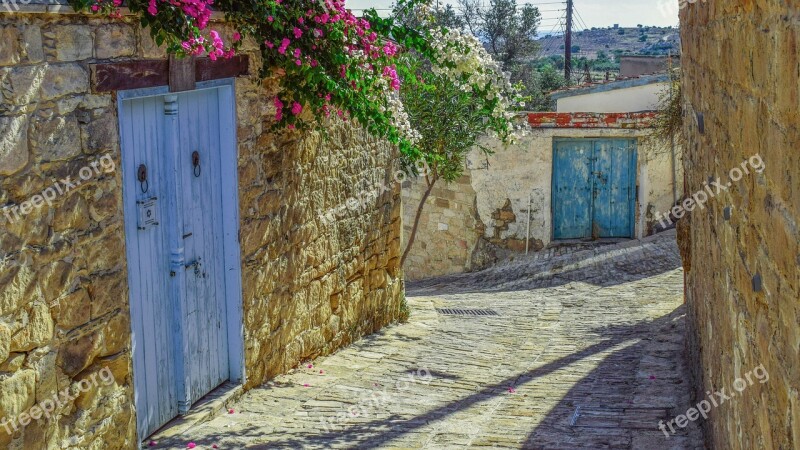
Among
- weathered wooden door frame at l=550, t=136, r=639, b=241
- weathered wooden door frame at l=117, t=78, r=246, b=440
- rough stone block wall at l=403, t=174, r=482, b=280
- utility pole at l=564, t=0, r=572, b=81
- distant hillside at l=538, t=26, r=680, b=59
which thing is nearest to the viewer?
weathered wooden door frame at l=117, t=78, r=246, b=440

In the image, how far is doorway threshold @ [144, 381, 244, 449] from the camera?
17.5 ft

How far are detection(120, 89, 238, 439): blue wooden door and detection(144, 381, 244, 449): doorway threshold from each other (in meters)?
0.05

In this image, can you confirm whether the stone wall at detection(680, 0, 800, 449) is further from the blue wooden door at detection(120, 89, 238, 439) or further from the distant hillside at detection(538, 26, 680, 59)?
the distant hillside at detection(538, 26, 680, 59)

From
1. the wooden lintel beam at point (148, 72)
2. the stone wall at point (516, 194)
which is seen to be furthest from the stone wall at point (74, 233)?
the stone wall at point (516, 194)

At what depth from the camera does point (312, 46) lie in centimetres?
640

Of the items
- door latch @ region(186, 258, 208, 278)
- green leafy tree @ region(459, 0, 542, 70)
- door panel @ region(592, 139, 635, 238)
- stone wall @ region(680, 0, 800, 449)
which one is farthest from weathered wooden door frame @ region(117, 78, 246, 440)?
green leafy tree @ region(459, 0, 542, 70)

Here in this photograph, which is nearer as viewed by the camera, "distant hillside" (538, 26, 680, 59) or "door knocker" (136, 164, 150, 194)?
"door knocker" (136, 164, 150, 194)

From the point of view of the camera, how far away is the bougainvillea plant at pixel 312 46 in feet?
16.4

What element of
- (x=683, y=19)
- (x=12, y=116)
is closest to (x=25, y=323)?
(x=12, y=116)

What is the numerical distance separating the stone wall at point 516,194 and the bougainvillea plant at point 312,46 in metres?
7.92

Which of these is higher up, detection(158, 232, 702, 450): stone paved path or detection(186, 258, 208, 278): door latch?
detection(186, 258, 208, 278): door latch

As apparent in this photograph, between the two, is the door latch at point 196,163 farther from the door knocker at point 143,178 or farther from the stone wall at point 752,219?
the stone wall at point 752,219

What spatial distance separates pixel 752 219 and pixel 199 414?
12.0 feet

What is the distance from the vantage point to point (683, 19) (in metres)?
6.86
